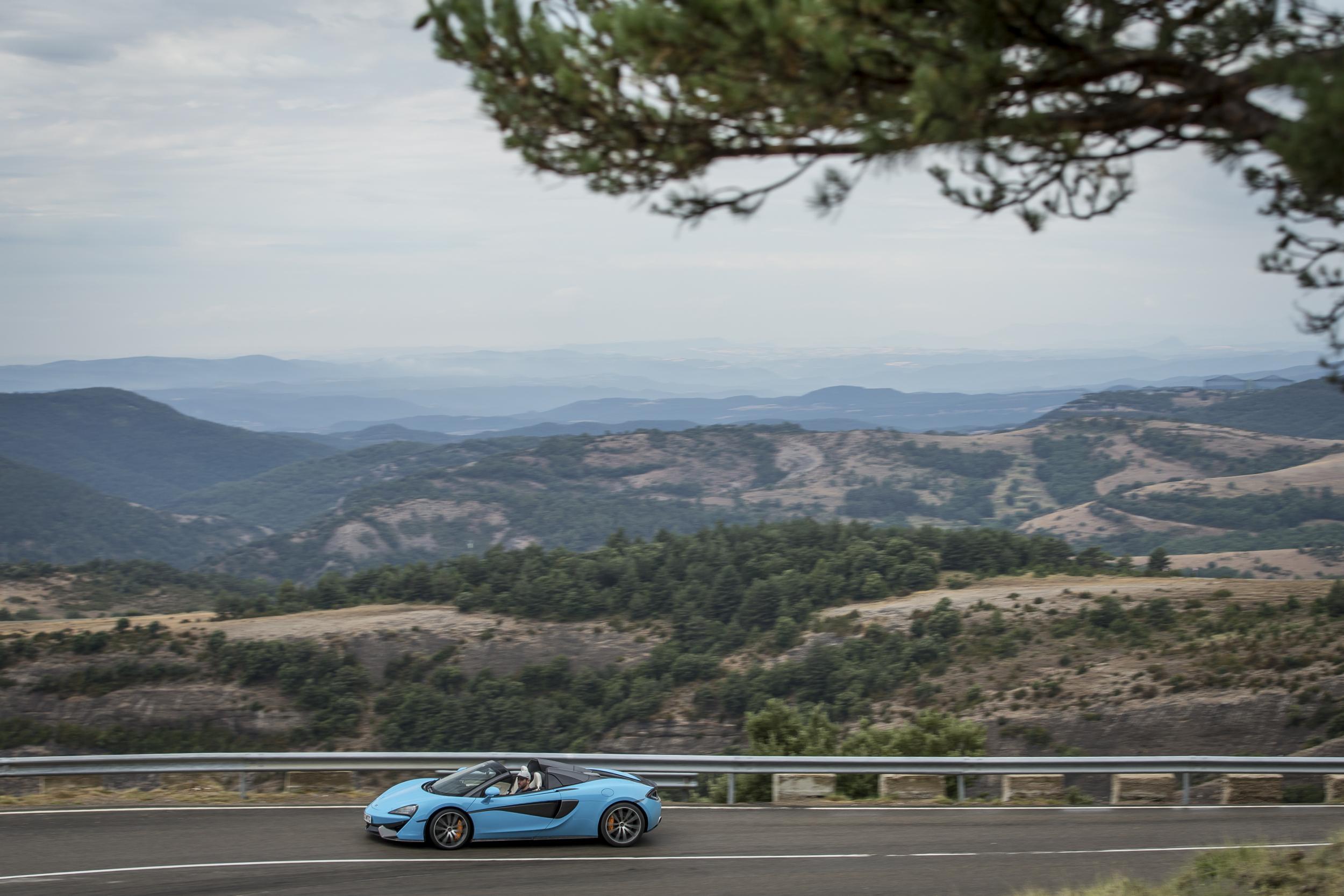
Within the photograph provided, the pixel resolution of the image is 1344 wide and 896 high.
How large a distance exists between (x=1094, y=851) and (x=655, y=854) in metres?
4.88

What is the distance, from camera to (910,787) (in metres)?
14.5

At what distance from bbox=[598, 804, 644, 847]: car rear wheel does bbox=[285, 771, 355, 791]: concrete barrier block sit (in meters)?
4.48

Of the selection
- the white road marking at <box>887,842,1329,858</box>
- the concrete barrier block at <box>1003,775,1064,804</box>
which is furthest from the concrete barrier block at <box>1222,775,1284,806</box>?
the white road marking at <box>887,842,1329,858</box>

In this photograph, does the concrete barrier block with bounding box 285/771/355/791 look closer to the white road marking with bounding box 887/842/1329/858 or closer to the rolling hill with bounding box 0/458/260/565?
the white road marking with bounding box 887/842/1329/858

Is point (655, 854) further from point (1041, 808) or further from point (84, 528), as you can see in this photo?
point (84, 528)

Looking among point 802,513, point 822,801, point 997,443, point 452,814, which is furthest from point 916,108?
point 997,443

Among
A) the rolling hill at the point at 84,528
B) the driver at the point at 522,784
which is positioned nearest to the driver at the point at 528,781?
the driver at the point at 522,784

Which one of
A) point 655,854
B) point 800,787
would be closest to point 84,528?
point 800,787

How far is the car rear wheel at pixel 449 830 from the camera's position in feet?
35.2

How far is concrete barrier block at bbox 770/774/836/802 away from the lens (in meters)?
14.0

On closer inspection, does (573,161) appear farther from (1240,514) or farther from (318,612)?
(1240,514)

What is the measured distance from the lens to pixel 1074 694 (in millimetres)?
30312

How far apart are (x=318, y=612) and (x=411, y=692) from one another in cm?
1374

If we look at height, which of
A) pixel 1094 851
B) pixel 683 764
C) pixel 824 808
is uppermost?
pixel 683 764
